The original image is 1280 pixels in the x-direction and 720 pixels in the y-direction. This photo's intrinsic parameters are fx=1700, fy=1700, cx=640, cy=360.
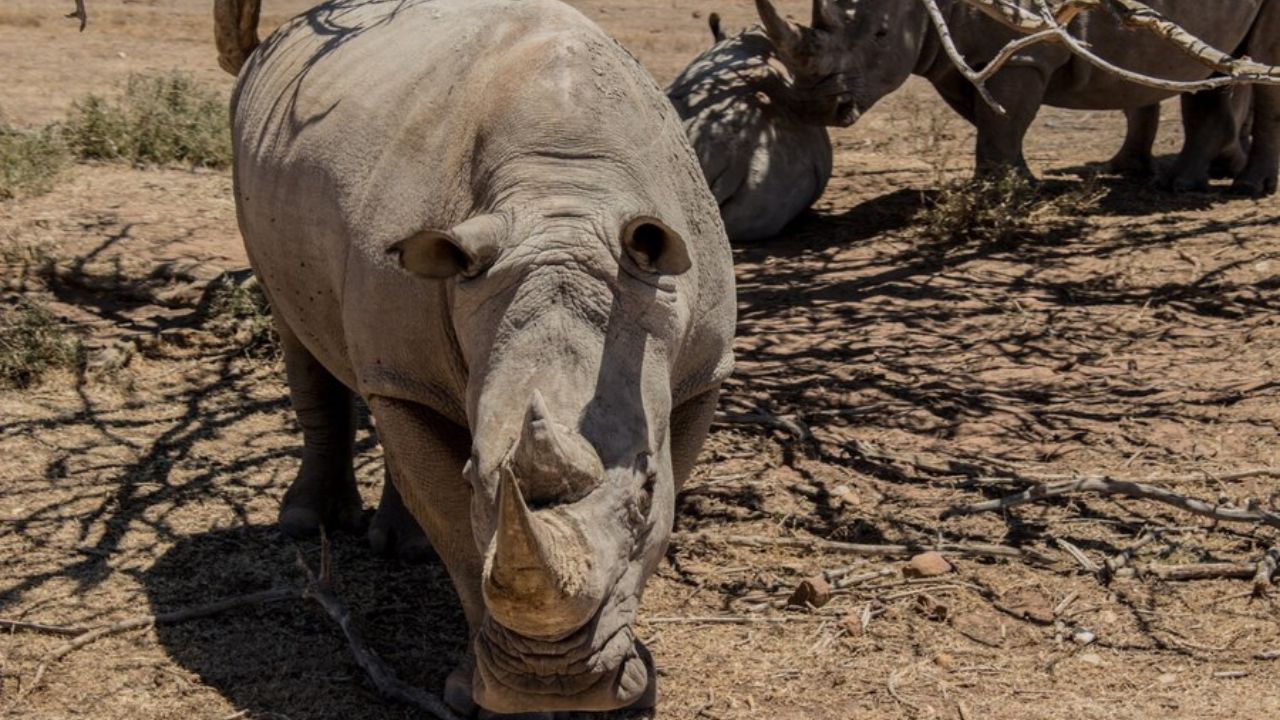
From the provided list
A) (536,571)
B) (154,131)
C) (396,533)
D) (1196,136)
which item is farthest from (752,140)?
(536,571)

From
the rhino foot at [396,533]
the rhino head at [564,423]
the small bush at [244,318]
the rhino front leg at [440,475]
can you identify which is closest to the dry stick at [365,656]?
the rhino front leg at [440,475]

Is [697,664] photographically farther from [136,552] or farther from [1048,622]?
[136,552]

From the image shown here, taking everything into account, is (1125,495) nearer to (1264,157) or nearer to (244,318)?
(244,318)

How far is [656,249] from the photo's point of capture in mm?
3525

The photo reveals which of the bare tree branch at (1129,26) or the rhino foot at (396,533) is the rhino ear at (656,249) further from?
the rhino foot at (396,533)

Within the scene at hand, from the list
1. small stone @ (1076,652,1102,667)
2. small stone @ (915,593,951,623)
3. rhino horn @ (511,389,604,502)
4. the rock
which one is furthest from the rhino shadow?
small stone @ (1076,652,1102,667)

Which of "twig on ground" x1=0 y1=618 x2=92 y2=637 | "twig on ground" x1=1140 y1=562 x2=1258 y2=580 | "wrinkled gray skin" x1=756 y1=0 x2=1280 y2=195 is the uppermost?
"wrinkled gray skin" x1=756 y1=0 x2=1280 y2=195

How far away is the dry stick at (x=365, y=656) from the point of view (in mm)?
4273

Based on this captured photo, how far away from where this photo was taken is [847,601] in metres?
4.89

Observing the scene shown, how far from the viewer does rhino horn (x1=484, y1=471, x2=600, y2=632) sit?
292cm

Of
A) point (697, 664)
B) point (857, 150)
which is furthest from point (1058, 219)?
point (697, 664)

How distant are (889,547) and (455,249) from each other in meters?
2.18

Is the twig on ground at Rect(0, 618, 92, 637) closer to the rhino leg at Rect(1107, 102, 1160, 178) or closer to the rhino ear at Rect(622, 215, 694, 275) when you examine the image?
the rhino ear at Rect(622, 215, 694, 275)

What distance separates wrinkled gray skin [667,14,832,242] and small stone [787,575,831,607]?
162 inches
